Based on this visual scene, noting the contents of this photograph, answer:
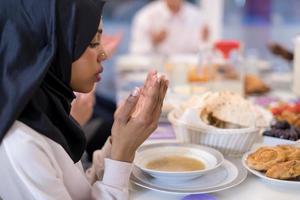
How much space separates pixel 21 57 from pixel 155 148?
47cm

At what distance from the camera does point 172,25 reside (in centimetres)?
375

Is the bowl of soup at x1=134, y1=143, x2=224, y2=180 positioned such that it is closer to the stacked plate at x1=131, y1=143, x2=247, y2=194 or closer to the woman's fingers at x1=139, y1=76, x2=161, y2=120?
the stacked plate at x1=131, y1=143, x2=247, y2=194

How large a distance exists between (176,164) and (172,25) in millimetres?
2799

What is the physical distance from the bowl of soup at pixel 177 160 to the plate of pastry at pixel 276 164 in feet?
0.27

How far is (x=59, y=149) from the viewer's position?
920 mm

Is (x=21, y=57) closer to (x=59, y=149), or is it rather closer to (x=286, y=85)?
(x=59, y=149)

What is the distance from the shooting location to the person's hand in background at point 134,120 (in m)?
0.95

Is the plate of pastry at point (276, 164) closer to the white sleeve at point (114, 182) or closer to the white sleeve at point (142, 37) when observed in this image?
the white sleeve at point (114, 182)

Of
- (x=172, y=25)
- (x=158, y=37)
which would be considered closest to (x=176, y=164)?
(x=158, y=37)

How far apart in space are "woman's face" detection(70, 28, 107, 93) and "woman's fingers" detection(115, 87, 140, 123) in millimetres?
120

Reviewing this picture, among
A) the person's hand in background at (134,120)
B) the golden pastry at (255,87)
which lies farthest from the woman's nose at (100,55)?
the golden pastry at (255,87)

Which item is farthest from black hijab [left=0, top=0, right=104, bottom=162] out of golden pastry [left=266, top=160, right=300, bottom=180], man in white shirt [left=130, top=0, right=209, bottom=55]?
man in white shirt [left=130, top=0, right=209, bottom=55]

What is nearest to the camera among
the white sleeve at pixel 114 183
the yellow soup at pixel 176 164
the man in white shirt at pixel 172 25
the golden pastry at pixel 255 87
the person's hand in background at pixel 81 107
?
the white sleeve at pixel 114 183

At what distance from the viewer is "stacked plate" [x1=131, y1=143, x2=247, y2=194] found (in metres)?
0.97
